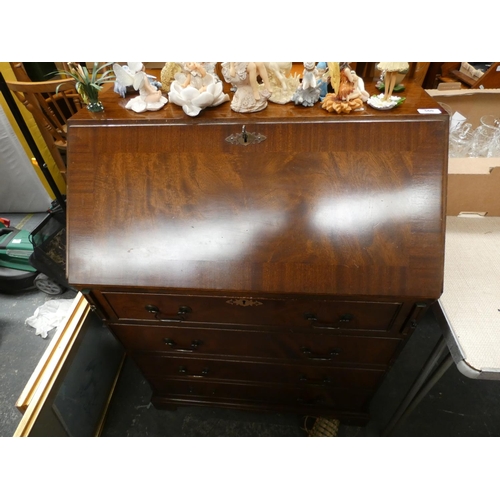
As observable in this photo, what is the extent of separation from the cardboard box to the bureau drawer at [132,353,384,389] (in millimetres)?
694

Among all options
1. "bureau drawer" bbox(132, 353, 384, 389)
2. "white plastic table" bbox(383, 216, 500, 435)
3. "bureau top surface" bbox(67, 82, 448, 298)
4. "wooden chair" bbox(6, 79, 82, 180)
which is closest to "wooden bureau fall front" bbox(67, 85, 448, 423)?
"bureau top surface" bbox(67, 82, 448, 298)

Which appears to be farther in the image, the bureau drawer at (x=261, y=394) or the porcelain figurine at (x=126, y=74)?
the bureau drawer at (x=261, y=394)

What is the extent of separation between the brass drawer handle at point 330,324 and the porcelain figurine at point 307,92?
62 cm

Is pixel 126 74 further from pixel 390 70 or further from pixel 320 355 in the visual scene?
pixel 320 355

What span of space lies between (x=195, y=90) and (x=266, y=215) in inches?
15.9

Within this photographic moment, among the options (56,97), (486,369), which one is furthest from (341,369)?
(56,97)

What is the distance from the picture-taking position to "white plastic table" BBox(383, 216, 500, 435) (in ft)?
2.89

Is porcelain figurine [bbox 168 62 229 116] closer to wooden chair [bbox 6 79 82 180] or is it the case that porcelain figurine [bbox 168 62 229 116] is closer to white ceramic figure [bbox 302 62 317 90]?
white ceramic figure [bbox 302 62 317 90]

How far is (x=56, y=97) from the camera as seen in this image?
210 centimetres

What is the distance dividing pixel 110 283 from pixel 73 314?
1.89ft

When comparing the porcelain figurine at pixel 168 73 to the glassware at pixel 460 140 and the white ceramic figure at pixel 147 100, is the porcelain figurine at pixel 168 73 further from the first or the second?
the glassware at pixel 460 140

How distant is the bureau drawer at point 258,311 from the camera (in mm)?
959

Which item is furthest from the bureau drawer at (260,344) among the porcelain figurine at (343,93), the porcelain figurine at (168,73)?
the porcelain figurine at (168,73)

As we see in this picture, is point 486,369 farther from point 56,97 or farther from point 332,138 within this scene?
point 56,97
